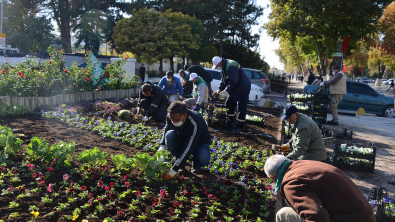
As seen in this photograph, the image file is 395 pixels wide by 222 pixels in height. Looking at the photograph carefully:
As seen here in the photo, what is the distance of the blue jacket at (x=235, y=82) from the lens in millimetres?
7148

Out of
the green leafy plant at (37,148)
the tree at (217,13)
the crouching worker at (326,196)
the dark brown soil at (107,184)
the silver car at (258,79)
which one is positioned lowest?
the dark brown soil at (107,184)

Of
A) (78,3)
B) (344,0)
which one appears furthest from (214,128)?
(78,3)

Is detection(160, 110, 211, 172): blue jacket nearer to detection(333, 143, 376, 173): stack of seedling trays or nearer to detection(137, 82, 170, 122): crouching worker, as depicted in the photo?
detection(333, 143, 376, 173): stack of seedling trays

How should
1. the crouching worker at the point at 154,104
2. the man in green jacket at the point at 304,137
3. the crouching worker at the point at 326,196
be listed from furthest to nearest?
the crouching worker at the point at 154,104 < the man in green jacket at the point at 304,137 < the crouching worker at the point at 326,196

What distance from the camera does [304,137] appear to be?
4254 mm

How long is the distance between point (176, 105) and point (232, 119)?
168 inches

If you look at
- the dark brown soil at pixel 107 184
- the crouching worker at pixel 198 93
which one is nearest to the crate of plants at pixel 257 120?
the crouching worker at pixel 198 93

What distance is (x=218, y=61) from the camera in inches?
283

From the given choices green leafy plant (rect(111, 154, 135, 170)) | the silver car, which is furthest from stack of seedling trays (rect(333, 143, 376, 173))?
the silver car

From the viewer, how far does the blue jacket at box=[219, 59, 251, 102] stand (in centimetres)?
715

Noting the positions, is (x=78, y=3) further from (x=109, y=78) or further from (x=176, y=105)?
(x=176, y=105)

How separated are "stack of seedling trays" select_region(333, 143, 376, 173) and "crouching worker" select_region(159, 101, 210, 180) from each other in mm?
2870

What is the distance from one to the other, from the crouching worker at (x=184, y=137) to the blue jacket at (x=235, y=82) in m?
2.95

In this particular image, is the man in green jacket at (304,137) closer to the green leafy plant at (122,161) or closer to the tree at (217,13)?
the green leafy plant at (122,161)
